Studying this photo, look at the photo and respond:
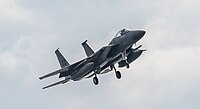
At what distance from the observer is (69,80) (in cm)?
9969

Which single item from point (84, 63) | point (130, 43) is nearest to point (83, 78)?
point (84, 63)

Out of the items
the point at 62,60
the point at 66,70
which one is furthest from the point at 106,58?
the point at 62,60

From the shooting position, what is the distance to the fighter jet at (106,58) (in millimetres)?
93562

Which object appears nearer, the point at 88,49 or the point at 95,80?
the point at 95,80

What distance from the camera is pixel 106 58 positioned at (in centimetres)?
9531

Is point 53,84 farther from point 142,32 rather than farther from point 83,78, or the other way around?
point 142,32

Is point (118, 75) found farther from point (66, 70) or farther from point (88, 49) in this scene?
point (66, 70)

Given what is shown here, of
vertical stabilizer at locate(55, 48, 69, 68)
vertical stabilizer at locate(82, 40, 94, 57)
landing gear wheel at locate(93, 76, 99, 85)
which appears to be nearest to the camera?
landing gear wheel at locate(93, 76, 99, 85)

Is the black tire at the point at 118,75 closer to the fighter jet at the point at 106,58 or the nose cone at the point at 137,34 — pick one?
the fighter jet at the point at 106,58

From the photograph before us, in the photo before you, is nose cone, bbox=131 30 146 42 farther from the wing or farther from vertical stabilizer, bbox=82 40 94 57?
the wing

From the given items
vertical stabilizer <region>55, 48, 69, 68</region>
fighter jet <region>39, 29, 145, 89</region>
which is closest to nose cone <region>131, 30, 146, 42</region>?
fighter jet <region>39, 29, 145, 89</region>

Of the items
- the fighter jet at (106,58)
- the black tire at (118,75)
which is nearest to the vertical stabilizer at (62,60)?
the fighter jet at (106,58)

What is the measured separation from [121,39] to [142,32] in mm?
3120

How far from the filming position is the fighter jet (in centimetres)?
9356
